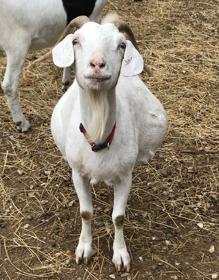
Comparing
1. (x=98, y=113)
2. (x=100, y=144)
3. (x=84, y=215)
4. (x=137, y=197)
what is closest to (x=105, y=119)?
(x=98, y=113)

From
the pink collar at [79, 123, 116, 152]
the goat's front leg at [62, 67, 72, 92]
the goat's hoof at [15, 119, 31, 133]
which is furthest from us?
the goat's front leg at [62, 67, 72, 92]

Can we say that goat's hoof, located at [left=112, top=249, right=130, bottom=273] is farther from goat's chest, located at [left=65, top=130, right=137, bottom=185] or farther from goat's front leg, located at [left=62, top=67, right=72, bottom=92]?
goat's front leg, located at [left=62, top=67, right=72, bottom=92]

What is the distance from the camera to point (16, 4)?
4082 millimetres

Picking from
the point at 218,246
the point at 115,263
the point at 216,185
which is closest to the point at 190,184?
the point at 216,185

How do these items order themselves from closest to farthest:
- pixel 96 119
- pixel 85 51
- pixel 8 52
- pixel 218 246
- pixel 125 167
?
1. pixel 85 51
2. pixel 96 119
3. pixel 125 167
4. pixel 218 246
5. pixel 8 52

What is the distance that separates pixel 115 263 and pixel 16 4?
2.06 meters

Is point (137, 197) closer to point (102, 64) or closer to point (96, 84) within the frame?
point (96, 84)

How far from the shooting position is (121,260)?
10.9 ft

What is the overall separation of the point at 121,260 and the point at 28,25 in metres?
1.93

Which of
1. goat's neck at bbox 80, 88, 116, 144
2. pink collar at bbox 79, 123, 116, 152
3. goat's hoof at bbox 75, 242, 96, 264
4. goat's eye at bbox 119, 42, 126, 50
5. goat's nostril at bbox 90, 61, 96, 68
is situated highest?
goat's nostril at bbox 90, 61, 96, 68

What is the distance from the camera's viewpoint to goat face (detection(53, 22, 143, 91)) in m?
Answer: 2.41

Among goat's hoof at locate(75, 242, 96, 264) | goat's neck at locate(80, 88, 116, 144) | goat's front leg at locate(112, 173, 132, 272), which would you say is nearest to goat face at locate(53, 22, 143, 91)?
goat's neck at locate(80, 88, 116, 144)

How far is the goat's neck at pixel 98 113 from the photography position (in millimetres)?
2676

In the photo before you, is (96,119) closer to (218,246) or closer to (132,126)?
(132,126)
